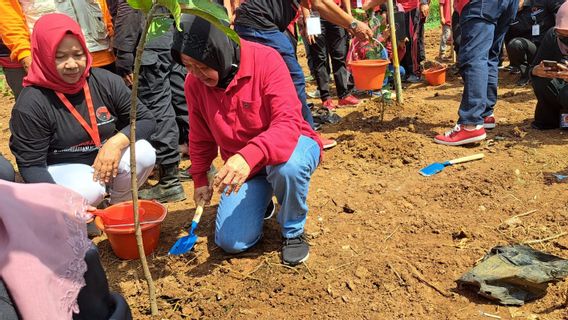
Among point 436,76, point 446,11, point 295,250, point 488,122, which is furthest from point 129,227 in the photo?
point 446,11

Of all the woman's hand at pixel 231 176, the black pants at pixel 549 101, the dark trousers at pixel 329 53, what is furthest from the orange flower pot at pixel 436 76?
the woman's hand at pixel 231 176

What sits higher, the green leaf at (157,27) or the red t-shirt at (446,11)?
the green leaf at (157,27)

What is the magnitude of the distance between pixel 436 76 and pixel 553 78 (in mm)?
2228

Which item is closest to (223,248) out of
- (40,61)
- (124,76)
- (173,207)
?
(173,207)

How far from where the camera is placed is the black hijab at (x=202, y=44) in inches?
88.2

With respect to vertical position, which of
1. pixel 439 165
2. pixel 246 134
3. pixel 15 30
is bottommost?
pixel 439 165

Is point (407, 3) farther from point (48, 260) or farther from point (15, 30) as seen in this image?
point (48, 260)

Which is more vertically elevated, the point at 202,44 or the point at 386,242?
the point at 202,44

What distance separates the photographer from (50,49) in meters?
2.63

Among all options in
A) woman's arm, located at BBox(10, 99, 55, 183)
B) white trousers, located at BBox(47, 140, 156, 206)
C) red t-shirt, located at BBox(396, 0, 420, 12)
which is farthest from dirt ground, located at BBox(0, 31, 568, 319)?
red t-shirt, located at BBox(396, 0, 420, 12)

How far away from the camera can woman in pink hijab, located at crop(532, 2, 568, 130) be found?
12.5 ft

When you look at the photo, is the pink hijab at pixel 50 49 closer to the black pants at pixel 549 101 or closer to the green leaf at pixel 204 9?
the green leaf at pixel 204 9

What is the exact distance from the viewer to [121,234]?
8.81 feet

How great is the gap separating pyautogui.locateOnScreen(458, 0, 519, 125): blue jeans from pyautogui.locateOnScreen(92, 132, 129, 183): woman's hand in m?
2.64
